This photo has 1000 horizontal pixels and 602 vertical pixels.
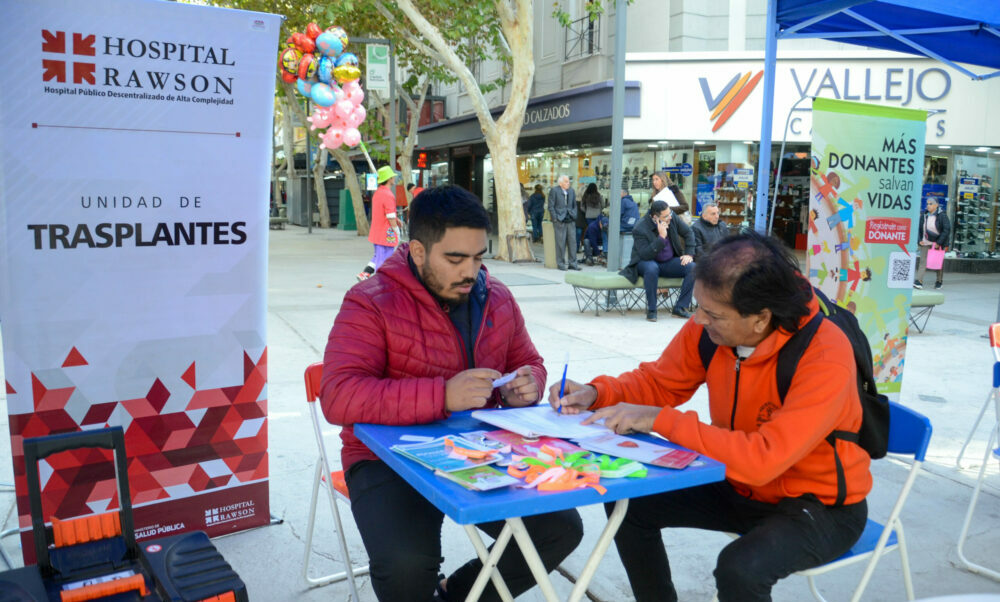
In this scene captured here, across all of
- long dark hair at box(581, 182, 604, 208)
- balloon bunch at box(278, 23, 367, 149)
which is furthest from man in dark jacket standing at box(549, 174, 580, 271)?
balloon bunch at box(278, 23, 367, 149)

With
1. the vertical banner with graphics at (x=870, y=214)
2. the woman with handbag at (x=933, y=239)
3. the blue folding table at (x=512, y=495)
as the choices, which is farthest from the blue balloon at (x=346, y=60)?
the blue folding table at (x=512, y=495)

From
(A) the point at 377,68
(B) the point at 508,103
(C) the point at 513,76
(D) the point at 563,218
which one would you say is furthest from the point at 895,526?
(A) the point at 377,68

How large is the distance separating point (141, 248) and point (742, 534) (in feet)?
7.85

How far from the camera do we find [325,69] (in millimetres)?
10555

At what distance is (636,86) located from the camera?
15945 millimetres

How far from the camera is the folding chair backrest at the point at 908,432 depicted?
231 centimetres

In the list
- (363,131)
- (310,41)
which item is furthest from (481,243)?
(363,131)

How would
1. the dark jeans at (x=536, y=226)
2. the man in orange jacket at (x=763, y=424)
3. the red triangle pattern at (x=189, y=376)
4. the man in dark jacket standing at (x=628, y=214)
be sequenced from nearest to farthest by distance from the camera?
the man in orange jacket at (x=763, y=424), the red triangle pattern at (x=189, y=376), the man in dark jacket standing at (x=628, y=214), the dark jeans at (x=536, y=226)

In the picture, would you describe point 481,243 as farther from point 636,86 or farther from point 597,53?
point 597,53

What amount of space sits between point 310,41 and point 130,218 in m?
8.68

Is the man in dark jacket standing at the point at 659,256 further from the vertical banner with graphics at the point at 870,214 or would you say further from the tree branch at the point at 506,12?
the tree branch at the point at 506,12

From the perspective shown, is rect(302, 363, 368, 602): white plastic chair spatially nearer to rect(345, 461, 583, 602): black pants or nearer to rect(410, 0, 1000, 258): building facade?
rect(345, 461, 583, 602): black pants

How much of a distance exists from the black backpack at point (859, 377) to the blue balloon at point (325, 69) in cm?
935

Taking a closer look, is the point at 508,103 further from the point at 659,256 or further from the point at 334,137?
the point at 659,256
